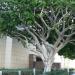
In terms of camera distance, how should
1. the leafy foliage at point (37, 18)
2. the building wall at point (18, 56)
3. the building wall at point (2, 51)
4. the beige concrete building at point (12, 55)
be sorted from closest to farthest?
the leafy foliage at point (37, 18) < the building wall at point (2, 51) < the beige concrete building at point (12, 55) < the building wall at point (18, 56)

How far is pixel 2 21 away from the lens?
1051 inches

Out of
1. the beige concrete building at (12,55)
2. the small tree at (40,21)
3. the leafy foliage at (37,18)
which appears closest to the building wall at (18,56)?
the beige concrete building at (12,55)

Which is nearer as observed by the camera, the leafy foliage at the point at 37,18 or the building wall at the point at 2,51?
the leafy foliage at the point at 37,18

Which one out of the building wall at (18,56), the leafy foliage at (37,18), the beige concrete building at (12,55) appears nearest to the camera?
the leafy foliage at (37,18)

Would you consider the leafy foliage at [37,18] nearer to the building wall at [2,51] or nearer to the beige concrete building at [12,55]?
the building wall at [2,51]

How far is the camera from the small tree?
25.3m

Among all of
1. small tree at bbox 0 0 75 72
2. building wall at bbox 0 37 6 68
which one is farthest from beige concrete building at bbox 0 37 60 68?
small tree at bbox 0 0 75 72

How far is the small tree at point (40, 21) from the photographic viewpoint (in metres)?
25.3

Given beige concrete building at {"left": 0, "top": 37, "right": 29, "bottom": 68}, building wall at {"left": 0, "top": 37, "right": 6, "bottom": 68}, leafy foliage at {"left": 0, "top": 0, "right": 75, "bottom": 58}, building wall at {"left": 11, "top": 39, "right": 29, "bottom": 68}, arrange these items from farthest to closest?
building wall at {"left": 11, "top": 39, "right": 29, "bottom": 68} < beige concrete building at {"left": 0, "top": 37, "right": 29, "bottom": 68} < building wall at {"left": 0, "top": 37, "right": 6, "bottom": 68} < leafy foliage at {"left": 0, "top": 0, "right": 75, "bottom": 58}

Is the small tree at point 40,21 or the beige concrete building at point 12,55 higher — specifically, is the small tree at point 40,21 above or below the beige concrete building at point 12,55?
above

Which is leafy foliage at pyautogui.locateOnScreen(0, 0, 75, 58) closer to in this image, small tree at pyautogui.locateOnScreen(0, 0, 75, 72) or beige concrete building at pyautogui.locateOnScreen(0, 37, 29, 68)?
small tree at pyautogui.locateOnScreen(0, 0, 75, 72)

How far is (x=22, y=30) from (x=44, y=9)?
13.1 ft

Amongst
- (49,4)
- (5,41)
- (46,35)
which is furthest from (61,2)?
(5,41)

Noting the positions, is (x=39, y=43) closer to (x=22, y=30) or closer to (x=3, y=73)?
(x=22, y=30)
